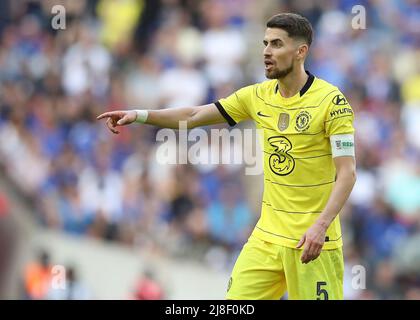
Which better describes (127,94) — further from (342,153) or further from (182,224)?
(342,153)

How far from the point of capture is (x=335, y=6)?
49.0ft

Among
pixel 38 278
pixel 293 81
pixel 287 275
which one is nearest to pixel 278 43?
pixel 293 81

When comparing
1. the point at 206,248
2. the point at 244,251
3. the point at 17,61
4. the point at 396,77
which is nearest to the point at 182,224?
the point at 206,248

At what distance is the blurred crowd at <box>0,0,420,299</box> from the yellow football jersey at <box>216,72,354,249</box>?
15.8 feet

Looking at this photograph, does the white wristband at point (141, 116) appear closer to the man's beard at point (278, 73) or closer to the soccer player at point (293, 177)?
the soccer player at point (293, 177)

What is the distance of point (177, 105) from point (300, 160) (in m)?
7.72

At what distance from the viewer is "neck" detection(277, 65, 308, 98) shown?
7062mm

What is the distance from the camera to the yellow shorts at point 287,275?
6.95 metres

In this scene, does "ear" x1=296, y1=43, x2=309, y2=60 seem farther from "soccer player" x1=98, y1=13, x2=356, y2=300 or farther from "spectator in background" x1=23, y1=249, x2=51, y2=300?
"spectator in background" x1=23, y1=249, x2=51, y2=300

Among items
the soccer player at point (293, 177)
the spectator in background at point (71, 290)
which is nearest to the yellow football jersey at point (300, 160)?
the soccer player at point (293, 177)

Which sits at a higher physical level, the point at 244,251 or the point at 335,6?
the point at 335,6

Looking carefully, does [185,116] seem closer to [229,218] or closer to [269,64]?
[269,64]

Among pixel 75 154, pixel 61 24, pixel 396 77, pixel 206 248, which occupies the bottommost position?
pixel 206 248
